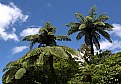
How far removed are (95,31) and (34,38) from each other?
1234 cm

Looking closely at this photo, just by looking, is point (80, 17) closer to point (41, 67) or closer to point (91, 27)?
point (91, 27)

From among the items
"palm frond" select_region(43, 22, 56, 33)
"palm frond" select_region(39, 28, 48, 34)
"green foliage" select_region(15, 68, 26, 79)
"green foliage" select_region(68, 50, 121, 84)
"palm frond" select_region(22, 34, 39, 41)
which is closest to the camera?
"green foliage" select_region(68, 50, 121, 84)

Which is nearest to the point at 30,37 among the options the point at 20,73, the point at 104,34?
the point at 20,73

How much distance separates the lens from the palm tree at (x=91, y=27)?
125ft

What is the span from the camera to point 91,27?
38406mm

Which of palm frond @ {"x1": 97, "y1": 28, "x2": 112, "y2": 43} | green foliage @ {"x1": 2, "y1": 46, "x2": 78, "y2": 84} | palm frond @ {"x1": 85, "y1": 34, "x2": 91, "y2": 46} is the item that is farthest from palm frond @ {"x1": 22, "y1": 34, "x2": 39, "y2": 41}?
palm frond @ {"x1": 97, "y1": 28, "x2": 112, "y2": 43}

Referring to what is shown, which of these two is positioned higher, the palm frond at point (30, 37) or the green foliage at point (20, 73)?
the palm frond at point (30, 37)

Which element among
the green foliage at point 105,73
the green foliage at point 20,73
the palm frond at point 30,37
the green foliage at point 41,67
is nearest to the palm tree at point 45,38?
the palm frond at point 30,37

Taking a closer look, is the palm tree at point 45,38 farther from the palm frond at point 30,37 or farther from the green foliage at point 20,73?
the green foliage at point 20,73

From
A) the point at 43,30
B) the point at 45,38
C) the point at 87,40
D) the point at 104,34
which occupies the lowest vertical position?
the point at 45,38

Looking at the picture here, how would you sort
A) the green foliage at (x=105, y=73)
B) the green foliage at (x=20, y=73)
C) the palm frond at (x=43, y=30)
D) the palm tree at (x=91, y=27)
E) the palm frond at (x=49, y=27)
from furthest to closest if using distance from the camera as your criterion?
the palm tree at (x=91, y=27), the palm frond at (x=49, y=27), the palm frond at (x=43, y=30), the green foliage at (x=20, y=73), the green foliage at (x=105, y=73)

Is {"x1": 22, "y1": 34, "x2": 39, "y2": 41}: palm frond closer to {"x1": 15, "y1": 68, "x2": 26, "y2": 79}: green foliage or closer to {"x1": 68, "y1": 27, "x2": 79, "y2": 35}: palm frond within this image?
{"x1": 15, "y1": 68, "x2": 26, "y2": 79}: green foliage

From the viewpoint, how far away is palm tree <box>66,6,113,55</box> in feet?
125

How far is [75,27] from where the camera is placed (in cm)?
3919
